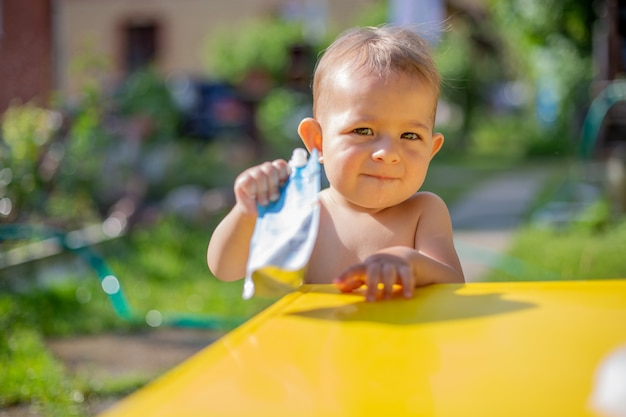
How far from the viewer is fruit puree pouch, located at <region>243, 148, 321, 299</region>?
4.44ft

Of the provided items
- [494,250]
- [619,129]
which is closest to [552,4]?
[619,129]

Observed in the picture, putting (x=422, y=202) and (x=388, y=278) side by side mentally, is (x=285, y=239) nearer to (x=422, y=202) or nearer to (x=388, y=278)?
(x=388, y=278)

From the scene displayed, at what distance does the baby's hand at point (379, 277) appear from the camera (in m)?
1.25

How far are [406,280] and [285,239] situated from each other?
22cm

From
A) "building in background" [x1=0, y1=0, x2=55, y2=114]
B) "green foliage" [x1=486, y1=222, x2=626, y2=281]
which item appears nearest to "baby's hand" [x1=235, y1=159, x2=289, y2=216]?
"green foliage" [x1=486, y1=222, x2=626, y2=281]

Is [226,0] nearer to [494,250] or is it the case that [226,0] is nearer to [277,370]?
[494,250]

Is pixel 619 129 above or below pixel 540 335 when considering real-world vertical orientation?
below

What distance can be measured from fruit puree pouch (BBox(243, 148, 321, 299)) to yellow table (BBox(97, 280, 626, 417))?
122 millimetres

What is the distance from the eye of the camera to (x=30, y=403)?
2.83m

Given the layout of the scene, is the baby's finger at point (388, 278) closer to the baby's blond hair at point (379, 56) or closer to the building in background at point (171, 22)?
the baby's blond hair at point (379, 56)

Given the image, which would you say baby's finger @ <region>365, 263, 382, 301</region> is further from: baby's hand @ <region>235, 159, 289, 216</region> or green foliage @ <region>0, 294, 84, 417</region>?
green foliage @ <region>0, 294, 84, 417</region>

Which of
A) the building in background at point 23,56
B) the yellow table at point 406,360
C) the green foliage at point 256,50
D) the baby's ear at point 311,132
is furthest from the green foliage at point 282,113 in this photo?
the yellow table at point 406,360

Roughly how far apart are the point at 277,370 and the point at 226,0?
16.8 m

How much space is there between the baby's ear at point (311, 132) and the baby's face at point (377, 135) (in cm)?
5
